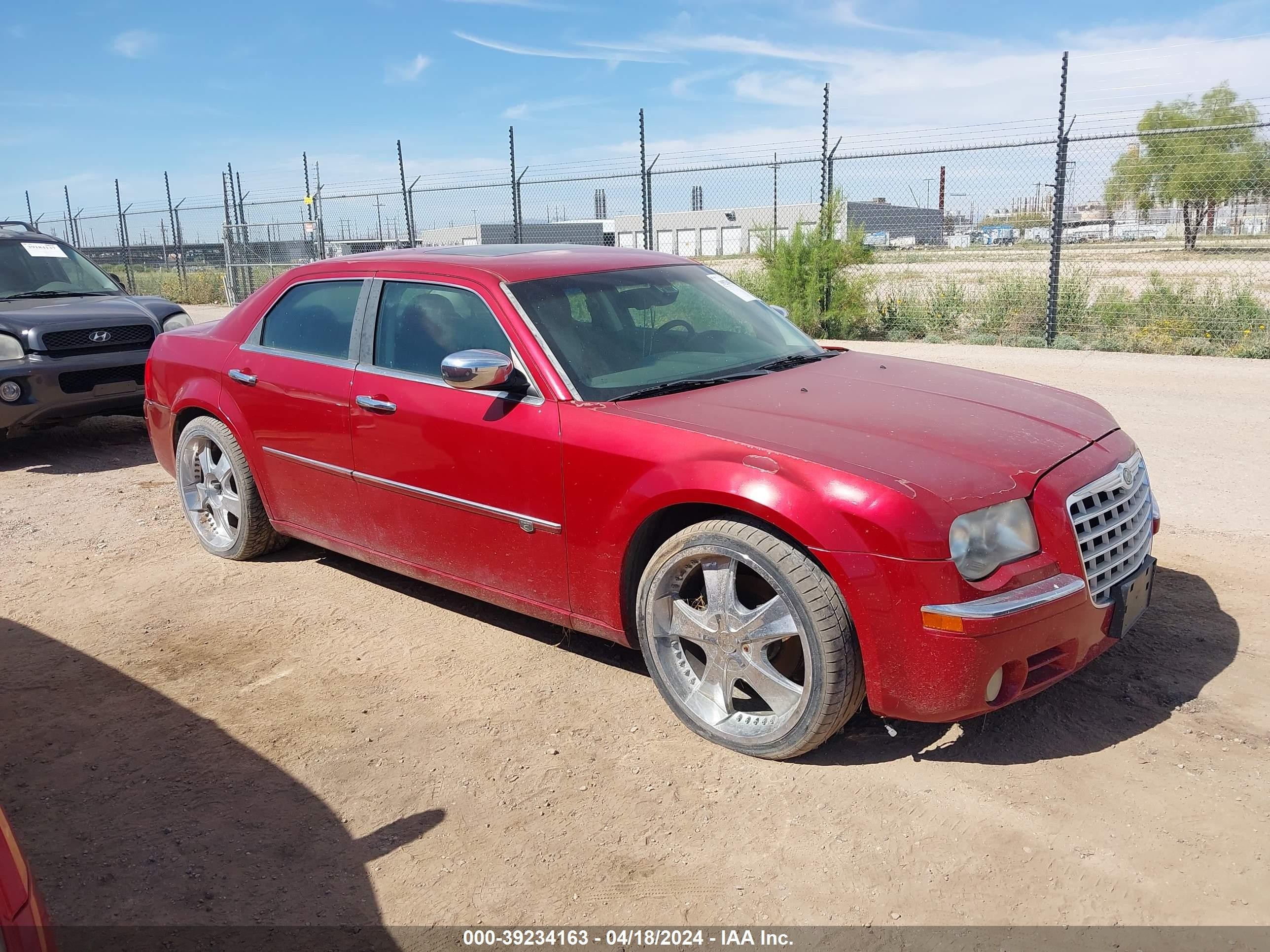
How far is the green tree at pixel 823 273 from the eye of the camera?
1396 centimetres

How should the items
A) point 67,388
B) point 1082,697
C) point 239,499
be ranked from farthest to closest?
point 67,388, point 239,499, point 1082,697

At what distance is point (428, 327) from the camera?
431 cm

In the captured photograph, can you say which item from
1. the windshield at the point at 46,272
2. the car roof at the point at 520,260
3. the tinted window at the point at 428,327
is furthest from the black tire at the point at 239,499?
the windshield at the point at 46,272

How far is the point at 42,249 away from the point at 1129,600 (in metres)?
9.46

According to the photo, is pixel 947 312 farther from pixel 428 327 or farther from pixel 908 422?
pixel 908 422

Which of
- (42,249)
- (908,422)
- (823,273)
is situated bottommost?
(908,422)

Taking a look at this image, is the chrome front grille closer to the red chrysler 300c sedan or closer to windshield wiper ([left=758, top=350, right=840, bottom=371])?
the red chrysler 300c sedan

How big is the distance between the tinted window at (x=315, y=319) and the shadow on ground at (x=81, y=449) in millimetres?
3641

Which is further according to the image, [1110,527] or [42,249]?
[42,249]

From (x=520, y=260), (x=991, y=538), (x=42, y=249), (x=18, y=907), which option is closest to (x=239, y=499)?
(x=520, y=260)

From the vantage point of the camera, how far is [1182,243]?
2419 cm

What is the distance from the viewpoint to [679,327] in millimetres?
4336

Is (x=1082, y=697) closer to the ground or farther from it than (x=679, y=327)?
closer to the ground

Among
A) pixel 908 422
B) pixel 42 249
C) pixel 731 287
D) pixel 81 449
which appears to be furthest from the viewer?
pixel 42 249
